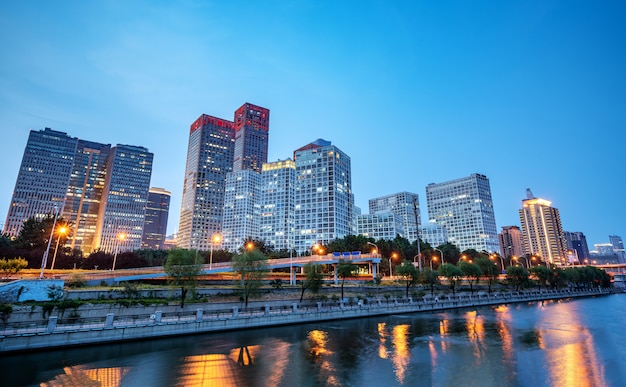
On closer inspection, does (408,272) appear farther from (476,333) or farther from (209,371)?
(209,371)

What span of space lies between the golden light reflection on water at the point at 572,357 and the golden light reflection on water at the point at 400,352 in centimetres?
1022

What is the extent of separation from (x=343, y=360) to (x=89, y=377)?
19.2m

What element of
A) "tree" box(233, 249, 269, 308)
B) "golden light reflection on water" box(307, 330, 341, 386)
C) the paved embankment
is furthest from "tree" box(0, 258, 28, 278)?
"golden light reflection on water" box(307, 330, 341, 386)

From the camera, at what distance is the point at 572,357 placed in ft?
94.8

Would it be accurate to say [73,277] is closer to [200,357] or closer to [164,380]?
[200,357]

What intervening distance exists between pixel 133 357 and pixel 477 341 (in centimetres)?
3470

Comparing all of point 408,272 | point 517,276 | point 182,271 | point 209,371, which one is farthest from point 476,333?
point 517,276

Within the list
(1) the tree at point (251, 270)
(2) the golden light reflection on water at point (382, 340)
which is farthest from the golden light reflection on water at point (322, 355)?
(1) the tree at point (251, 270)

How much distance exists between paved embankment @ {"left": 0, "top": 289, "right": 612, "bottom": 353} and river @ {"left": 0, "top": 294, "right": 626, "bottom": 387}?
972mm

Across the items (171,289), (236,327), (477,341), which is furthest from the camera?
(171,289)

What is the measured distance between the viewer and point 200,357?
2784cm

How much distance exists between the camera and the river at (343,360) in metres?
22.3

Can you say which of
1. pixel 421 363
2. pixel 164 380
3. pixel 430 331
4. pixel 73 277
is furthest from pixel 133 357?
pixel 430 331

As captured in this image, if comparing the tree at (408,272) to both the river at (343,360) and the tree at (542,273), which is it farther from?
the tree at (542,273)
